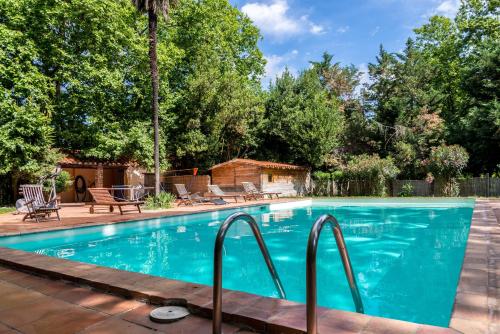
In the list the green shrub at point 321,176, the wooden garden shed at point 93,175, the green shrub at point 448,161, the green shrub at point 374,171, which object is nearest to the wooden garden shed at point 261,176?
the green shrub at point 321,176

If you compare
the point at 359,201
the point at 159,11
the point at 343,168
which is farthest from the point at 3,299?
the point at 343,168

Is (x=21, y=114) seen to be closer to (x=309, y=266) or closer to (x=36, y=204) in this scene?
(x=36, y=204)

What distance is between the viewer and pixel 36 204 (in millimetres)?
9727

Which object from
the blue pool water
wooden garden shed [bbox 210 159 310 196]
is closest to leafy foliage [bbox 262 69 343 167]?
wooden garden shed [bbox 210 159 310 196]

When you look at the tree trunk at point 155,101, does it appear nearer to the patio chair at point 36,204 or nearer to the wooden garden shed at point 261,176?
the patio chair at point 36,204

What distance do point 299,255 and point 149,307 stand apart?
4605 millimetres

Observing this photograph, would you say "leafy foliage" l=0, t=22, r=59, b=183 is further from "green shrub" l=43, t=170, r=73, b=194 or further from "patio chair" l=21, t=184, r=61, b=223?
"patio chair" l=21, t=184, r=61, b=223

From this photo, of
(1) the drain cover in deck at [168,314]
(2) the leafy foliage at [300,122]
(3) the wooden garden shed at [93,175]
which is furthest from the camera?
(2) the leafy foliage at [300,122]

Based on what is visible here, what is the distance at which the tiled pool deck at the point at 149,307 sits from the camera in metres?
2.27

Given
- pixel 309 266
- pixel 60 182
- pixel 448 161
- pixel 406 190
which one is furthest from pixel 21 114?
pixel 448 161

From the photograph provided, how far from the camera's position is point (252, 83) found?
105 ft

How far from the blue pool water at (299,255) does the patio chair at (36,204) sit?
72.6 inches

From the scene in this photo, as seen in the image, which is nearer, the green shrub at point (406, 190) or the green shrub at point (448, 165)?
the green shrub at point (448, 165)

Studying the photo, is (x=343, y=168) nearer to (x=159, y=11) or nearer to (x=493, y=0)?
(x=159, y=11)
